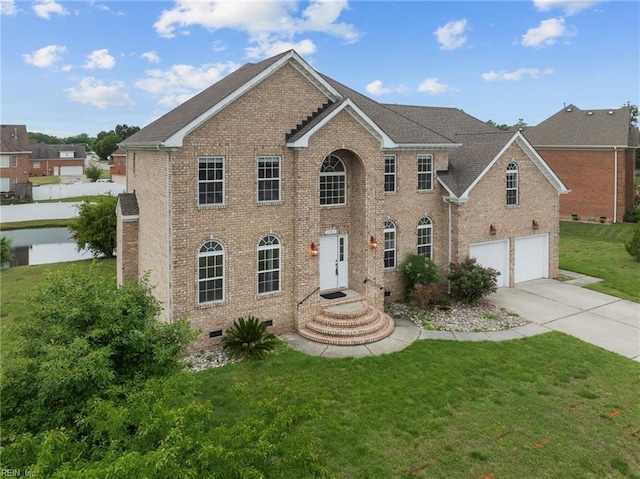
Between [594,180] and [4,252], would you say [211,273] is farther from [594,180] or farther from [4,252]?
[594,180]

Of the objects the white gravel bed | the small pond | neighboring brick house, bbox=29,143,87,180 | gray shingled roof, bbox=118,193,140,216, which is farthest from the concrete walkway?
neighboring brick house, bbox=29,143,87,180

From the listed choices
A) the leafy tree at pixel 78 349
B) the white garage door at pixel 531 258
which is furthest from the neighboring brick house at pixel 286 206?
the leafy tree at pixel 78 349

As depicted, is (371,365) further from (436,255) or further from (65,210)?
(65,210)

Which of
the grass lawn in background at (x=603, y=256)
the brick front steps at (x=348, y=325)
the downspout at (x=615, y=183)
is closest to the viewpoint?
the brick front steps at (x=348, y=325)

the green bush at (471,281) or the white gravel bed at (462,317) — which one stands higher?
the green bush at (471,281)

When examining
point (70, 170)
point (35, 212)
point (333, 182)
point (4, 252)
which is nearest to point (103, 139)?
point (70, 170)

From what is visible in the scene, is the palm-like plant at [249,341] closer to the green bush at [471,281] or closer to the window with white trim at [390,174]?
the window with white trim at [390,174]

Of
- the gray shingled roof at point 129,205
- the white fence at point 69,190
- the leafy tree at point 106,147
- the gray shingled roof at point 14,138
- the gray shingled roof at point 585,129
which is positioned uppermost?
the leafy tree at point 106,147

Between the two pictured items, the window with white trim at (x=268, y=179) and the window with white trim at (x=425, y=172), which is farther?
the window with white trim at (x=425, y=172)
